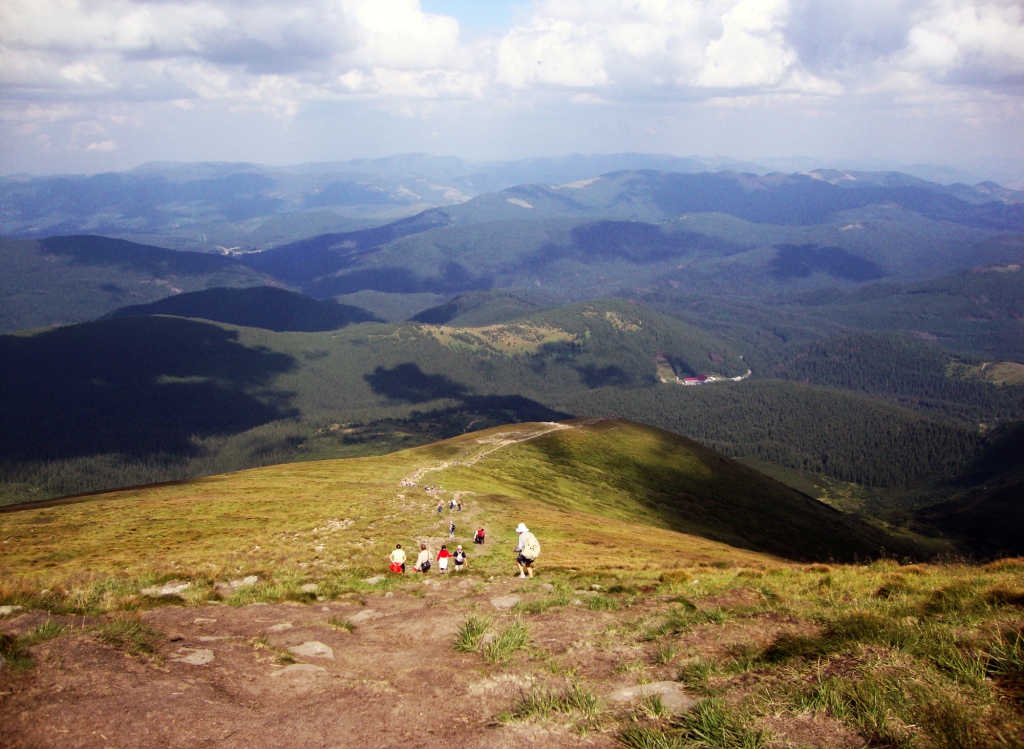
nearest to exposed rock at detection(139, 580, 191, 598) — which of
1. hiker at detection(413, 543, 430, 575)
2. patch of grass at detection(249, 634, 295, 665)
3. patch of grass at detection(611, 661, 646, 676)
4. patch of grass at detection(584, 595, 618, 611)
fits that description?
patch of grass at detection(249, 634, 295, 665)

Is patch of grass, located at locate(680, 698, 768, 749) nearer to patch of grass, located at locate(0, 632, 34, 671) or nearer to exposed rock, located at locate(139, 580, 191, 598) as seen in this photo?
patch of grass, located at locate(0, 632, 34, 671)

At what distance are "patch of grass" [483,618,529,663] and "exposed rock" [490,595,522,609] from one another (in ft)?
18.0

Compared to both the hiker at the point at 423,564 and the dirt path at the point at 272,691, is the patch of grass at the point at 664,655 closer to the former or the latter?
the dirt path at the point at 272,691

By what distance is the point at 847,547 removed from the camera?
119812 mm

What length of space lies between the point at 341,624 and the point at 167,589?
38.1 feet

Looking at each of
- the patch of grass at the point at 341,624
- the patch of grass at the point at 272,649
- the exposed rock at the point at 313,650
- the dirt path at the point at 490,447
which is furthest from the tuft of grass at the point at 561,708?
the dirt path at the point at 490,447

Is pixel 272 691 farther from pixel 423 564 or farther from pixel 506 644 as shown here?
pixel 423 564

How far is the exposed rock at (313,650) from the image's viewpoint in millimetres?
17644

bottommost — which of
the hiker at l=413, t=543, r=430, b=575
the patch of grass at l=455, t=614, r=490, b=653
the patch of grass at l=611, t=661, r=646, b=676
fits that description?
the hiker at l=413, t=543, r=430, b=575

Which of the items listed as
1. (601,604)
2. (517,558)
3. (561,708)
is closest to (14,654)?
(561,708)

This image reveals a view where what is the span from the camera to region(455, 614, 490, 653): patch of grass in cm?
1795

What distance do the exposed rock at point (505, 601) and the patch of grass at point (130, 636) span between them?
12215 mm

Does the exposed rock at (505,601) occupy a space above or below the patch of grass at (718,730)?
below

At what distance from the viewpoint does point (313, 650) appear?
707 inches
